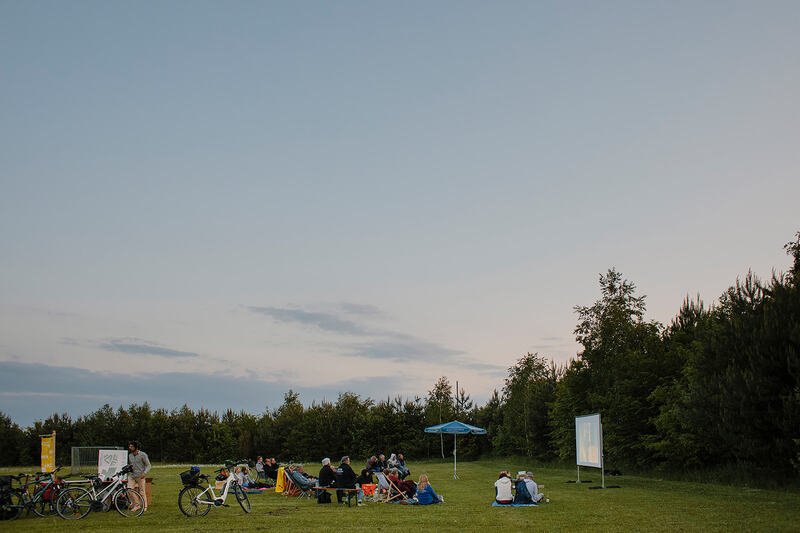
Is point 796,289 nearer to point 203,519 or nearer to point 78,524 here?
point 203,519

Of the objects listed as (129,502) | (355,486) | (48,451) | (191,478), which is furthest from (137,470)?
(48,451)

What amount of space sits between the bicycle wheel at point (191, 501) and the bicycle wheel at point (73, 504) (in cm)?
207

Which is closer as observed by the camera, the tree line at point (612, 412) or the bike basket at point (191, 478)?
the bike basket at point (191, 478)

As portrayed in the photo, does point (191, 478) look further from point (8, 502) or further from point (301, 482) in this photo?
point (301, 482)

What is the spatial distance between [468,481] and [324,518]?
1385 cm

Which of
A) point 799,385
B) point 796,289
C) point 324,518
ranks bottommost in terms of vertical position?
point 324,518

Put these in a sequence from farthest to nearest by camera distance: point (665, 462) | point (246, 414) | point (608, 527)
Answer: point (246, 414) < point (665, 462) < point (608, 527)

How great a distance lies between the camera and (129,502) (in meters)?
15.3

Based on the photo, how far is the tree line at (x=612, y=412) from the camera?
2062 cm

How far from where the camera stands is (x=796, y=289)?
20.7 meters

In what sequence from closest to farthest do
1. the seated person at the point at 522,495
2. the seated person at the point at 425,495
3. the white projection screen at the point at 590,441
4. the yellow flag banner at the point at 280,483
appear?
the seated person at the point at 522,495 < the seated person at the point at 425,495 < the white projection screen at the point at 590,441 < the yellow flag banner at the point at 280,483

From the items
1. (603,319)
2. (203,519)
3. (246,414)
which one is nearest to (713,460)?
(603,319)

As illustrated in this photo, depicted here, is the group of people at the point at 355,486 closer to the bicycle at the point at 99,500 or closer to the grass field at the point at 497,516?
the grass field at the point at 497,516

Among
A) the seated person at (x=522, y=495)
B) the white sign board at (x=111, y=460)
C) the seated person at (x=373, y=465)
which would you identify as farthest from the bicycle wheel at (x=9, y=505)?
the white sign board at (x=111, y=460)
